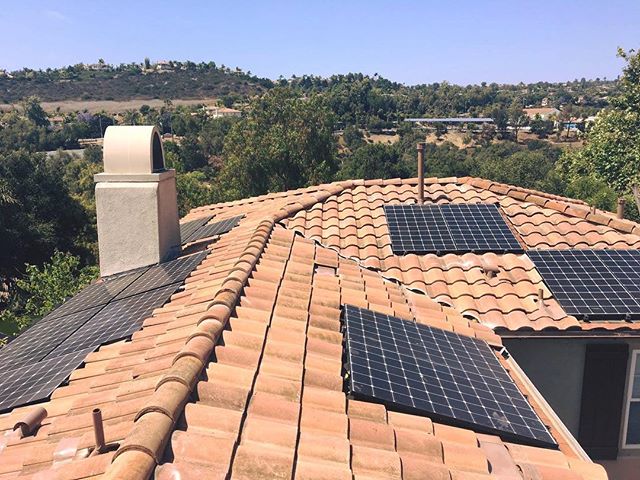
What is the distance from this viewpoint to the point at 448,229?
11312 millimetres

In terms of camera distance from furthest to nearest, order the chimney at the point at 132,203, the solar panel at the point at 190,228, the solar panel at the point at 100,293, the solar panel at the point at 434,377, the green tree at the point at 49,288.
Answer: the green tree at the point at 49,288 < the solar panel at the point at 190,228 < the chimney at the point at 132,203 < the solar panel at the point at 100,293 < the solar panel at the point at 434,377

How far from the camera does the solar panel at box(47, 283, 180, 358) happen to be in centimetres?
710

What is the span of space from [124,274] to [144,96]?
559ft

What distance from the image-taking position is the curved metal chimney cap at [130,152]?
10.3 meters

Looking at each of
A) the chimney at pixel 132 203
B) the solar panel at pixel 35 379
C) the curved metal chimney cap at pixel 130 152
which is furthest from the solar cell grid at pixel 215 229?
the solar panel at pixel 35 379

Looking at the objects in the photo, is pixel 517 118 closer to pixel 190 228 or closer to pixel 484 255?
pixel 190 228

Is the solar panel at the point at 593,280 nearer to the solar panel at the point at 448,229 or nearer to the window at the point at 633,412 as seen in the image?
the solar panel at the point at 448,229

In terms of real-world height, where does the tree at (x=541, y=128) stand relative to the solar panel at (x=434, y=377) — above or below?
above

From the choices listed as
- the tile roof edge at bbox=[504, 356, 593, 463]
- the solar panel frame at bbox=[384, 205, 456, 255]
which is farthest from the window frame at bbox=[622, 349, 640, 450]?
the solar panel frame at bbox=[384, 205, 456, 255]

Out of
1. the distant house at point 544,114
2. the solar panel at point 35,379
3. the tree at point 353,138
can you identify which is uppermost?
the distant house at point 544,114

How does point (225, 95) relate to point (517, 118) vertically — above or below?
above

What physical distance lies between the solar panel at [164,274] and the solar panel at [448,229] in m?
4.08

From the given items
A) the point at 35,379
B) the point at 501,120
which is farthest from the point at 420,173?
the point at 501,120

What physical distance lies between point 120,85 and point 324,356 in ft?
615
